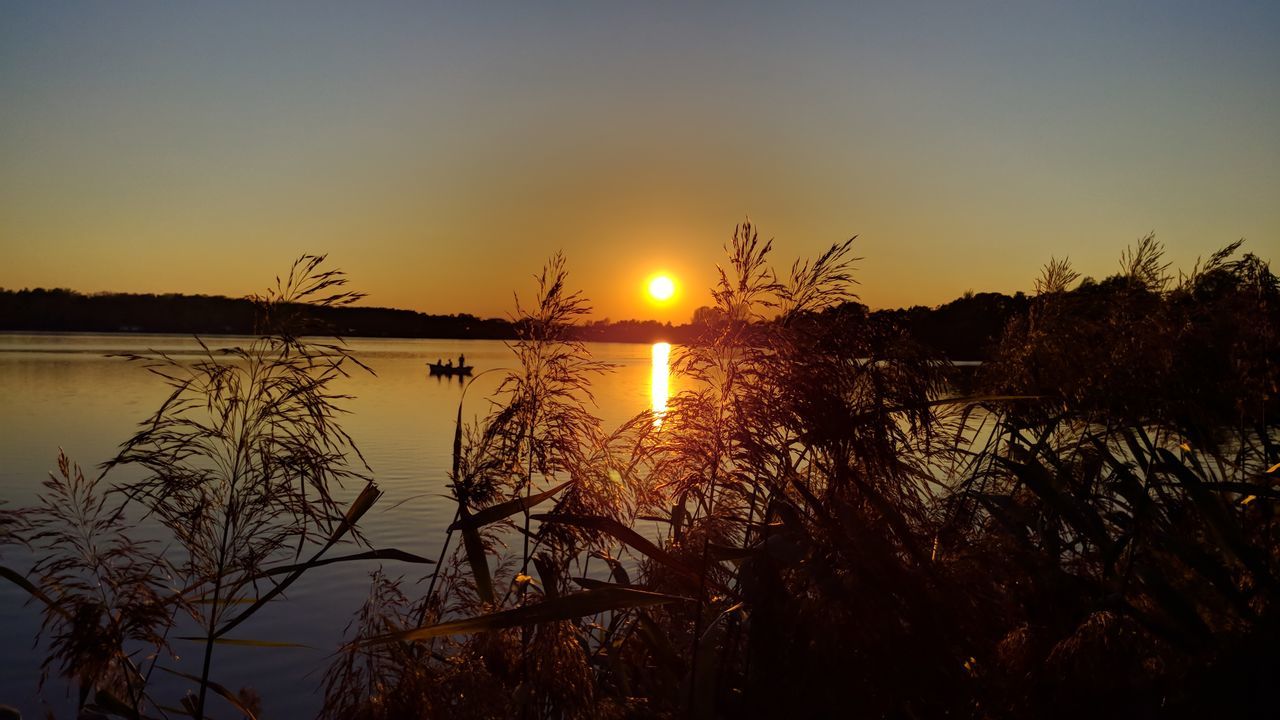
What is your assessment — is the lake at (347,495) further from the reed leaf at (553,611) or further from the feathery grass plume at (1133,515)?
the feathery grass plume at (1133,515)

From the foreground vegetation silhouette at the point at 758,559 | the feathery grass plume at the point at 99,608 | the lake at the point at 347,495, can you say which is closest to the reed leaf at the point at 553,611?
the foreground vegetation silhouette at the point at 758,559

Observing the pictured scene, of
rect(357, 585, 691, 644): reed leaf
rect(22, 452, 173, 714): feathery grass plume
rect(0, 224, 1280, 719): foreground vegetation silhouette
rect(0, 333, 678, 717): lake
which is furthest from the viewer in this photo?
rect(0, 333, 678, 717): lake

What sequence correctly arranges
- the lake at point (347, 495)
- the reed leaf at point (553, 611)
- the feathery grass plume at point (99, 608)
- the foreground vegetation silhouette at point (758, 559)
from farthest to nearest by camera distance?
the lake at point (347, 495)
the feathery grass plume at point (99, 608)
the foreground vegetation silhouette at point (758, 559)
the reed leaf at point (553, 611)

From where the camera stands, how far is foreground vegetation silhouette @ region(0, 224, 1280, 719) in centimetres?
255

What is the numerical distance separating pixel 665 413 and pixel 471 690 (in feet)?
3.81

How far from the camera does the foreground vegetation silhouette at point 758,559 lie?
2553 millimetres

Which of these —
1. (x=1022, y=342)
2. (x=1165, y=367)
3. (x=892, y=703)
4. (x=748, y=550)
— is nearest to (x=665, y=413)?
(x=748, y=550)

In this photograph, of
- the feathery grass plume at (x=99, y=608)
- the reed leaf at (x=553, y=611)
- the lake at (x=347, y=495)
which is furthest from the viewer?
the lake at (x=347, y=495)

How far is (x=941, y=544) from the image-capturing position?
3361 mm

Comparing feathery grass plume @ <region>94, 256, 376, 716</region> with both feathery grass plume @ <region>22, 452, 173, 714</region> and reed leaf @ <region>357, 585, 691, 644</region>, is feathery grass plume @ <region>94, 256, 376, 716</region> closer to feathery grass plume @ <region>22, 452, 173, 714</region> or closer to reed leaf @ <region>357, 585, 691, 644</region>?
feathery grass plume @ <region>22, 452, 173, 714</region>

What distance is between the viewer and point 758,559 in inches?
94.4

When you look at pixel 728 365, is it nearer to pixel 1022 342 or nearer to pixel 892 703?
pixel 892 703

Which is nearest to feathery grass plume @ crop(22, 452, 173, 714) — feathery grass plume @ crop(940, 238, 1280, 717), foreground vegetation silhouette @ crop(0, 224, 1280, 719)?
foreground vegetation silhouette @ crop(0, 224, 1280, 719)

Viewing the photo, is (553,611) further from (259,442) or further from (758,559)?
(259,442)
